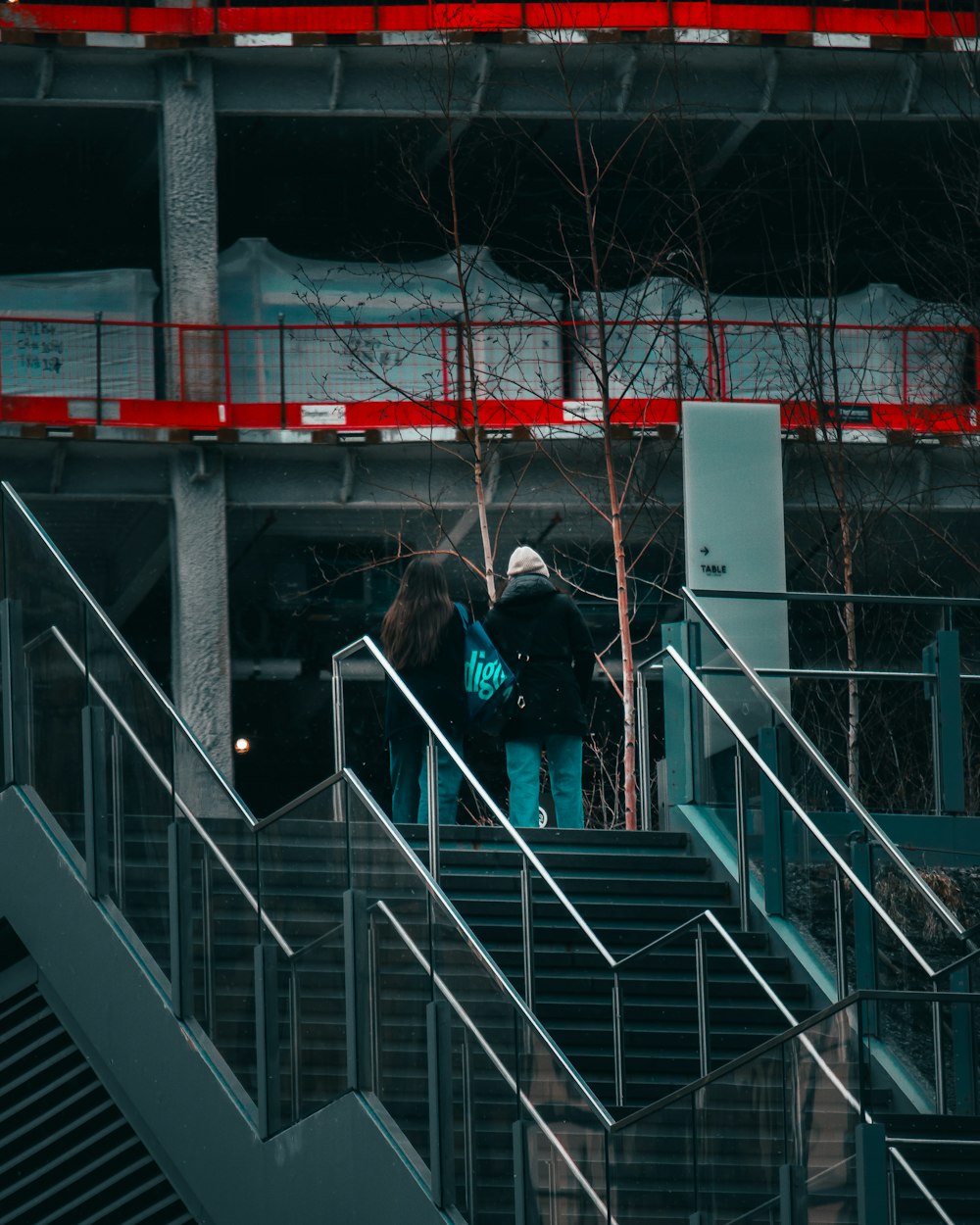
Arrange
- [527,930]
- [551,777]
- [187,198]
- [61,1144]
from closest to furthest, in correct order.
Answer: [61,1144] → [527,930] → [551,777] → [187,198]

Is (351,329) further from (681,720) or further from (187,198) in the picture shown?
(681,720)

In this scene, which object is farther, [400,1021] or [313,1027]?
[313,1027]

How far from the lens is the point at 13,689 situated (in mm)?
8719

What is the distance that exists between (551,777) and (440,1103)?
346cm

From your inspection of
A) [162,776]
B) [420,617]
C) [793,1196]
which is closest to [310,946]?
[162,776]

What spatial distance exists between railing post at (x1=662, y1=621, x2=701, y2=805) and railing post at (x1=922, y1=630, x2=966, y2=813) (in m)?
1.42

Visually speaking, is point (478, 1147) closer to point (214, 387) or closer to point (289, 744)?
point (214, 387)

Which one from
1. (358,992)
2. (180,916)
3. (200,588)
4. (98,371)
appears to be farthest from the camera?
(200,588)

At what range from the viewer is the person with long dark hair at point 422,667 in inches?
412

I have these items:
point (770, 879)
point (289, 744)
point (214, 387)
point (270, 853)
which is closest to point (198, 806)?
point (270, 853)

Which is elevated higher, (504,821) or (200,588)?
(200,588)

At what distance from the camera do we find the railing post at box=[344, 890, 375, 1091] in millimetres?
7707

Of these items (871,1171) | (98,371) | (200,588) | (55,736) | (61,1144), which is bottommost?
(61,1144)

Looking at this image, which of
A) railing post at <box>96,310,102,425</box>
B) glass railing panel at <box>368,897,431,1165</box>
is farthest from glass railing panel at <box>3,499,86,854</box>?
railing post at <box>96,310,102,425</box>
